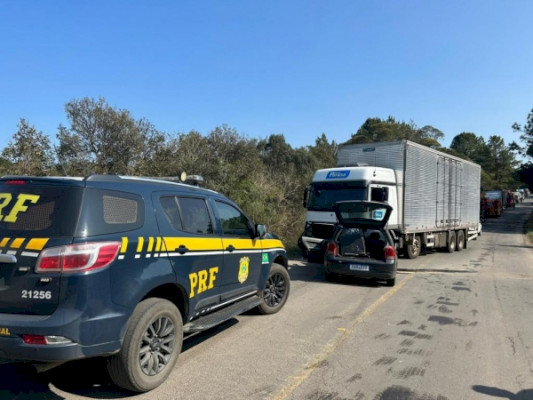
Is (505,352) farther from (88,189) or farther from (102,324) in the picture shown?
(88,189)

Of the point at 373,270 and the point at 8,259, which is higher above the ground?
the point at 8,259

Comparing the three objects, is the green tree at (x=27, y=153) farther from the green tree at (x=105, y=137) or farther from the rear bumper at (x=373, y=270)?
the rear bumper at (x=373, y=270)

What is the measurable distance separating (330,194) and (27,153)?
10.5 meters

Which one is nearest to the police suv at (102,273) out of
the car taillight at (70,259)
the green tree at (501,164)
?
the car taillight at (70,259)

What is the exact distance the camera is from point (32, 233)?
11.4ft

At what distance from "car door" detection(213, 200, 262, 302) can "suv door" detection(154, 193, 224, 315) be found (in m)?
0.19

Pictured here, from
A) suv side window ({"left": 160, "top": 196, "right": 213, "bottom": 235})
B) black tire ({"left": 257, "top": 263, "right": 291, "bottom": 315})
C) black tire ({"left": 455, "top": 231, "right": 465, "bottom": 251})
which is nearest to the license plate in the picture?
black tire ({"left": 257, "top": 263, "right": 291, "bottom": 315})

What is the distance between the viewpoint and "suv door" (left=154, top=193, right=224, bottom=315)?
4.32 m

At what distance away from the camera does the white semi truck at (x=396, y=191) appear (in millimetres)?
12539

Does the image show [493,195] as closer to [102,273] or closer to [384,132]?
[384,132]

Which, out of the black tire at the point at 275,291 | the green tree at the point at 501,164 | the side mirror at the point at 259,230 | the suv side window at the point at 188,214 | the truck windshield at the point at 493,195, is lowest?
the black tire at the point at 275,291

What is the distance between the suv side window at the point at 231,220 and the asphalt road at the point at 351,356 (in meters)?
1.38

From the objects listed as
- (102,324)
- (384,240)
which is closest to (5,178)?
(102,324)

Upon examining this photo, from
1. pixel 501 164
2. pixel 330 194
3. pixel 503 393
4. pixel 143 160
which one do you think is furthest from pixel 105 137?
pixel 501 164
